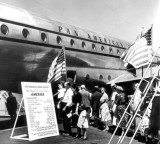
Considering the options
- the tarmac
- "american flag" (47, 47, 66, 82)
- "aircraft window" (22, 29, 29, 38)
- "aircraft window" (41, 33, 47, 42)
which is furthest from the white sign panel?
"aircraft window" (41, 33, 47, 42)

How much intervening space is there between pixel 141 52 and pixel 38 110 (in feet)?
12.1

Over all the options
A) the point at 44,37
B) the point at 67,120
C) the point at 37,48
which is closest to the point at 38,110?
the point at 67,120

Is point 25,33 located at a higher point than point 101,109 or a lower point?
higher

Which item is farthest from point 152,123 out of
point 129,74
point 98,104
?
point 129,74

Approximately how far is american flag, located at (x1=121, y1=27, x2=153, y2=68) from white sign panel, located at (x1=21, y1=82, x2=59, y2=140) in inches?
118

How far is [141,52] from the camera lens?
319 inches

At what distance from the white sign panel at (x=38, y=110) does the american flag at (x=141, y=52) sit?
3.01 m

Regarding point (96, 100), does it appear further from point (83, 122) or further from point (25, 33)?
point (25, 33)

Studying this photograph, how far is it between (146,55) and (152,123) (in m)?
1.92

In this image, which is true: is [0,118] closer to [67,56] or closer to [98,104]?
[98,104]

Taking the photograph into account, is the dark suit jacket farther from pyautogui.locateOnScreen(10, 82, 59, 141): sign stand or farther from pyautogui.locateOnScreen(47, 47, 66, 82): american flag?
pyautogui.locateOnScreen(10, 82, 59, 141): sign stand

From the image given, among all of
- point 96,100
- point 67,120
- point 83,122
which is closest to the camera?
point 83,122

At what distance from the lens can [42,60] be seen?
15.6m

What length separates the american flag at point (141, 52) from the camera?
800 cm
